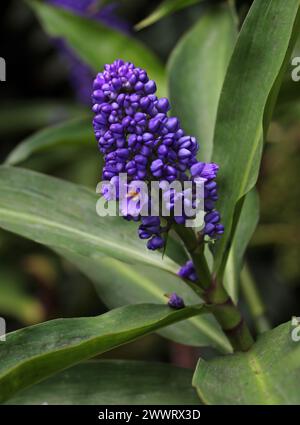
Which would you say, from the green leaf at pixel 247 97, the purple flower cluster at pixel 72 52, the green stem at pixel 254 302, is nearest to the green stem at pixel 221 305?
the green leaf at pixel 247 97

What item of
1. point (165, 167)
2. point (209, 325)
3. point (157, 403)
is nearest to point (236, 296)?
point (209, 325)

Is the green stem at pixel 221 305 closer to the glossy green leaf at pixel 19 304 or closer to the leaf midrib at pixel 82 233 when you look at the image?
the leaf midrib at pixel 82 233

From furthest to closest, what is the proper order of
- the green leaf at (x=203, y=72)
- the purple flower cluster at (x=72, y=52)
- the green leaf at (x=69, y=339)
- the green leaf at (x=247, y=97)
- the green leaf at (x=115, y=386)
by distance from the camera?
the purple flower cluster at (x=72, y=52), the green leaf at (x=203, y=72), the green leaf at (x=115, y=386), the green leaf at (x=247, y=97), the green leaf at (x=69, y=339)

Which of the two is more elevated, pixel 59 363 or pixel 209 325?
pixel 59 363

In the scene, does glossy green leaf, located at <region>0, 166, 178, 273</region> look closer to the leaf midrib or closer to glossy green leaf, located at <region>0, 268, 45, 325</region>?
the leaf midrib

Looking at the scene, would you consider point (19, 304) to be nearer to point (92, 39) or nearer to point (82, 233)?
point (92, 39)

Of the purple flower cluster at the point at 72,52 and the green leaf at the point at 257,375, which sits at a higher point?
the purple flower cluster at the point at 72,52

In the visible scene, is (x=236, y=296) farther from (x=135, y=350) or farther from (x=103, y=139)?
(x=135, y=350)
